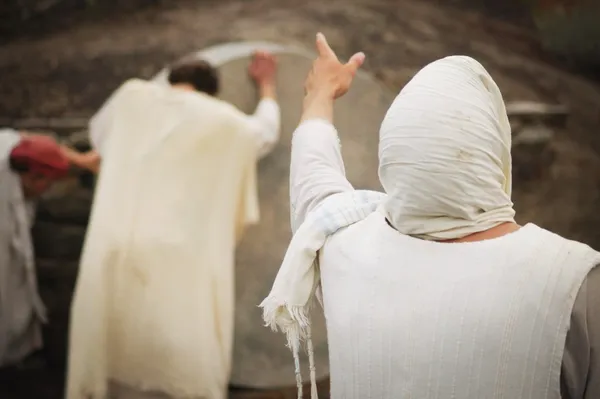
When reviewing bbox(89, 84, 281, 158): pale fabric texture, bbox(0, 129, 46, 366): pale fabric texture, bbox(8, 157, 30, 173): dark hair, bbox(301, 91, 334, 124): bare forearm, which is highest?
bbox(301, 91, 334, 124): bare forearm

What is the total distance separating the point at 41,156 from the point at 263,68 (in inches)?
27.2

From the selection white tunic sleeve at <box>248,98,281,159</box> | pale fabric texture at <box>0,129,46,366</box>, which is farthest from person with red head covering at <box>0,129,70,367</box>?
white tunic sleeve at <box>248,98,281,159</box>

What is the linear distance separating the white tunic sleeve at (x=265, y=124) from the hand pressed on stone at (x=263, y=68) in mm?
69

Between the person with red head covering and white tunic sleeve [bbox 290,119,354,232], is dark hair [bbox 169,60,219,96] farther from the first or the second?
white tunic sleeve [bbox 290,119,354,232]

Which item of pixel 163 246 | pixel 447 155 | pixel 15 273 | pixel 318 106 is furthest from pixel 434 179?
pixel 15 273

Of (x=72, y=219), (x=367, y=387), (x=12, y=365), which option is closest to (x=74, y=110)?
(x=72, y=219)

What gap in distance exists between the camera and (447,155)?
932 mm

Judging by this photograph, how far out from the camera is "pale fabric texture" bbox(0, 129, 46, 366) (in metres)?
2.23

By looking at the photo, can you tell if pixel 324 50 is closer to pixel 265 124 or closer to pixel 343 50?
pixel 265 124

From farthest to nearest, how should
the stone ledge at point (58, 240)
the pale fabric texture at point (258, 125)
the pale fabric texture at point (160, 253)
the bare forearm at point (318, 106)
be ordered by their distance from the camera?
the stone ledge at point (58, 240)
the pale fabric texture at point (258, 125)
the pale fabric texture at point (160, 253)
the bare forearm at point (318, 106)

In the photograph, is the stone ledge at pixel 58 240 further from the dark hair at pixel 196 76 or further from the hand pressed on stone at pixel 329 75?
the hand pressed on stone at pixel 329 75

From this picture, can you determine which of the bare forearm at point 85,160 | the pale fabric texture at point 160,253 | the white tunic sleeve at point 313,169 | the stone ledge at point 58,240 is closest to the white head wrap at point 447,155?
the white tunic sleeve at point 313,169

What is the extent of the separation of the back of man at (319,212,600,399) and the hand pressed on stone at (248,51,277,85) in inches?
52.7

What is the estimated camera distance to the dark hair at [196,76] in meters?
2.23
